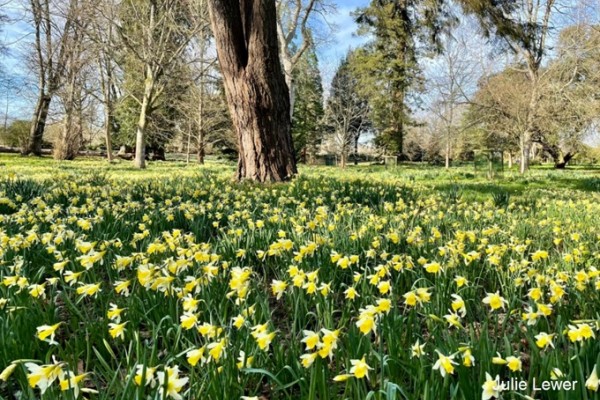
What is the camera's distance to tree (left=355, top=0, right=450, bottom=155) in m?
25.2

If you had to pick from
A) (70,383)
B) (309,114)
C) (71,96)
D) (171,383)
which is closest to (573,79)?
(309,114)

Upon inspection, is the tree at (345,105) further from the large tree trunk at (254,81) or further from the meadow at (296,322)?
the meadow at (296,322)

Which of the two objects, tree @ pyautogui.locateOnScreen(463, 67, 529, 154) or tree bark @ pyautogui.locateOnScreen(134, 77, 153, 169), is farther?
tree @ pyautogui.locateOnScreen(463, 67, 529, 154)

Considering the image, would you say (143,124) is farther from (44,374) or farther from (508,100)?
(44,374)

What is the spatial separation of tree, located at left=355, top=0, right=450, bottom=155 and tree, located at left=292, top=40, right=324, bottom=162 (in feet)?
20.5

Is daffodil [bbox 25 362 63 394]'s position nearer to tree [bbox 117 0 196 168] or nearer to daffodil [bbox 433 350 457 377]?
daffodil [bbox 433 350 457 377]

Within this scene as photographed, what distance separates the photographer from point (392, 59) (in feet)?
88.8

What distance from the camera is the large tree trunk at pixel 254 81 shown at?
655 centimetres

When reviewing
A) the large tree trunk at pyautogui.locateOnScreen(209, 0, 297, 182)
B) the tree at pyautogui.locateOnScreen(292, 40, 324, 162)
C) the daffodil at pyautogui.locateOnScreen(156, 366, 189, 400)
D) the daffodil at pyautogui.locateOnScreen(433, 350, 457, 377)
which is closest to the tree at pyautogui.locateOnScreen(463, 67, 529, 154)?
the tree at pyautogui.locateOnScreen(292, 40, 324, 162)

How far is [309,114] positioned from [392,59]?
34.4 feet

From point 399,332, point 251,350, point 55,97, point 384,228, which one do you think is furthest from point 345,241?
point 55,97

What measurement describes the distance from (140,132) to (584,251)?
613 inches

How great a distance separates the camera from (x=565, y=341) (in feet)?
4.21

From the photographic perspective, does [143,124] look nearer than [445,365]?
No
